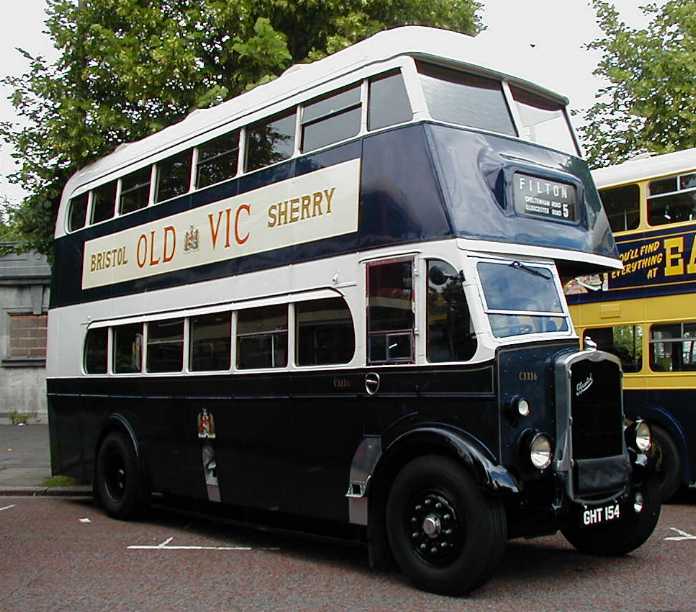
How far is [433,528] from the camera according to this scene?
274 inches

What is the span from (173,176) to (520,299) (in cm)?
507

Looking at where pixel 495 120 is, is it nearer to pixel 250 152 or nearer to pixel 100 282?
pixel 250 152

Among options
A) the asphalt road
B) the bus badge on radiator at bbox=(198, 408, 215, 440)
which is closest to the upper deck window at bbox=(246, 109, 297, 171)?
the bus badge on radiator at bbox=(198, 408, 215, 440)

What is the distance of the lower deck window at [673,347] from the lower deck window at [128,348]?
6510mm

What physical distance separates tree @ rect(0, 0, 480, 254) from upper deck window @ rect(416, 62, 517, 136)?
6.22 meters

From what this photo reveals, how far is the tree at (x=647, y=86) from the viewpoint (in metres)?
18.4

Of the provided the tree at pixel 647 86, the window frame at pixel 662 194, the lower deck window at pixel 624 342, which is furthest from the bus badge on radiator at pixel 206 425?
the tree at pixel 647 86

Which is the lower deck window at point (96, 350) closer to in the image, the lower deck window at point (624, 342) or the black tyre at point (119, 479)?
the black tyre at point (119, 479)

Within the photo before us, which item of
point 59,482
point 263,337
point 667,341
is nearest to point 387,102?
point 263,337

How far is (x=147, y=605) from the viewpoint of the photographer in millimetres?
6820

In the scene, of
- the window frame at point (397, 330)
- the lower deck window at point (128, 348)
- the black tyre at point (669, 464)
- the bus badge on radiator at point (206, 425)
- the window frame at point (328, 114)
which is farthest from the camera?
the black tyre at point (669, 464)

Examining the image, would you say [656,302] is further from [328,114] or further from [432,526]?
[432,526]

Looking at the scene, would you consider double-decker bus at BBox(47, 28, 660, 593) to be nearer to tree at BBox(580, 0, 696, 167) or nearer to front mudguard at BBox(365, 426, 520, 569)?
front mudguard at BBox(365, 426, 520, 569)

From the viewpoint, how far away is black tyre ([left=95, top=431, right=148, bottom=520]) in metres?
11.0
